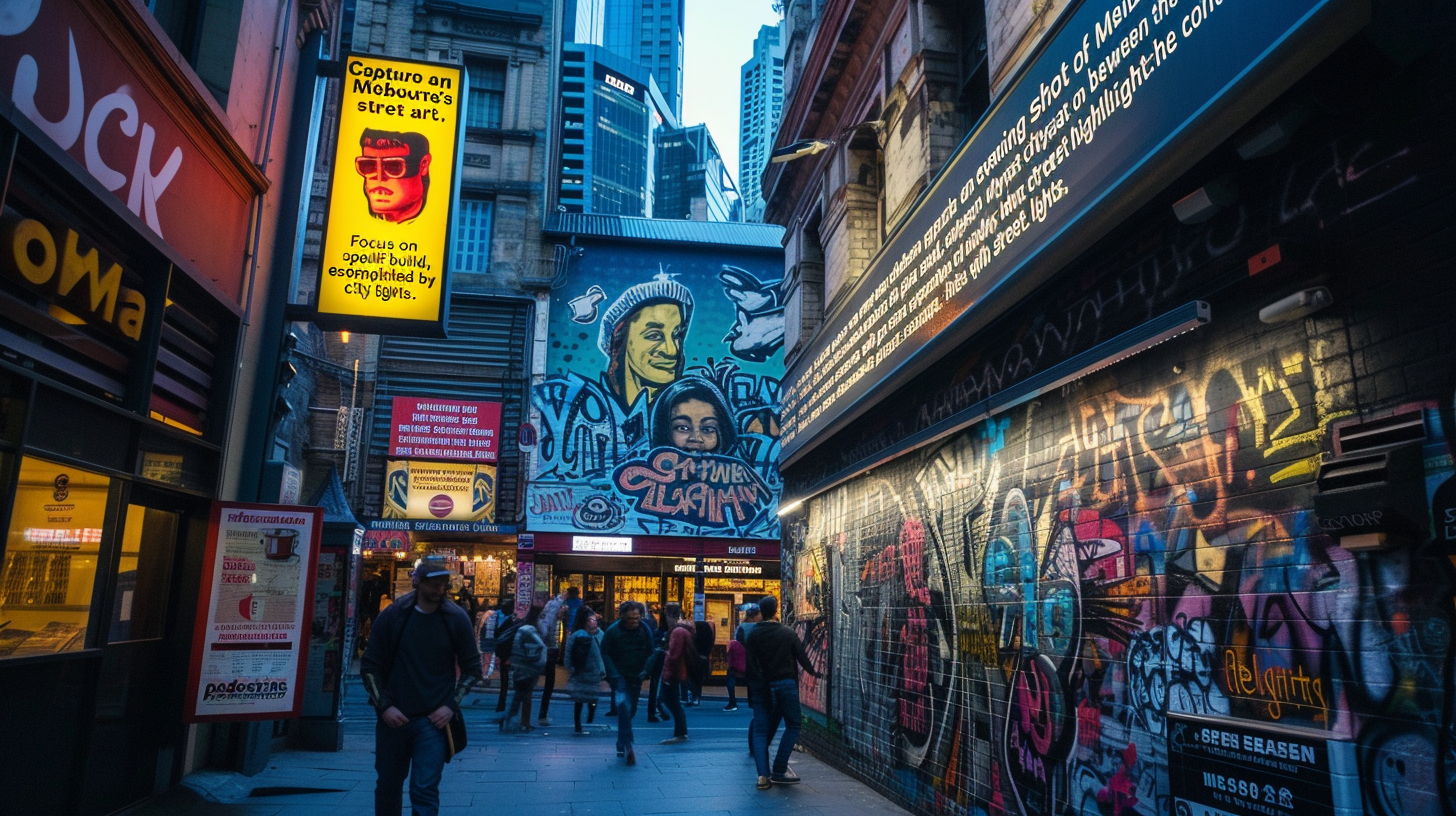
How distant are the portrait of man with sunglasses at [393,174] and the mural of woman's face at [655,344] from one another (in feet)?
49.0

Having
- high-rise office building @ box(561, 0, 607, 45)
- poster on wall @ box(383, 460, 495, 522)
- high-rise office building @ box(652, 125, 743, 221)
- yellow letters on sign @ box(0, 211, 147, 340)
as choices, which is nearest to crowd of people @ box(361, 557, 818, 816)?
yellow letters on sign @ box(0, 211, 147, 340)

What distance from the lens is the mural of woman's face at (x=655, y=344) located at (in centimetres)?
2442

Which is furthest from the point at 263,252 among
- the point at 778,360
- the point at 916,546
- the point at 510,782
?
the point at 778,360

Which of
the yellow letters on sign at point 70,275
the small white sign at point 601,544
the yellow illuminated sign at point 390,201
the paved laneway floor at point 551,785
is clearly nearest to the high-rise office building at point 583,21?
the small white sign at point 601,544

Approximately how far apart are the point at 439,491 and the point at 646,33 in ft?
606

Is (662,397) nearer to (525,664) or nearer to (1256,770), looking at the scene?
(525,664)

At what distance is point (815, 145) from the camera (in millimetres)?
11781

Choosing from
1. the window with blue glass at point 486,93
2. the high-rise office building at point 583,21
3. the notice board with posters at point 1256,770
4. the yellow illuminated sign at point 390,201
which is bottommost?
the notice board with posters at point 1256,770

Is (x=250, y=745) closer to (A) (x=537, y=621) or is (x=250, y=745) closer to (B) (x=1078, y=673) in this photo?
(A) (x=537, y=621)

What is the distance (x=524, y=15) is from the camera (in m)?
26.2

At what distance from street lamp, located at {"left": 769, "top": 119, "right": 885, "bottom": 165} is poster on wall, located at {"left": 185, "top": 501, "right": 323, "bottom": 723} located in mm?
7159

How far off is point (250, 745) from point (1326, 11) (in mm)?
9222

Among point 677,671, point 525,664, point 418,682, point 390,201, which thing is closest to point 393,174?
point 390,201

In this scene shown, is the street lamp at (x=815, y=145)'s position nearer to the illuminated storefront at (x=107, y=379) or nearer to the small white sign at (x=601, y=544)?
the illuminated storefront at (x=107, y=379)
